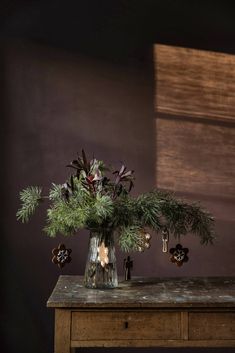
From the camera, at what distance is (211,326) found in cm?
240

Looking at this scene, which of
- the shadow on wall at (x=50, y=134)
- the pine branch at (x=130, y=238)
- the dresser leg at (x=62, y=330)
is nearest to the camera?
the dresser leg at (x=62, y=330)

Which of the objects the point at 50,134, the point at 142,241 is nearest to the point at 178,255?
the point at 142,241

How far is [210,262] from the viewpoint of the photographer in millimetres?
3549

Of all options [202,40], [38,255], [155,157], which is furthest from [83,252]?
[202,40]

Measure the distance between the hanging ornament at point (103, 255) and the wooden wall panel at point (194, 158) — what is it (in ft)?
3.35

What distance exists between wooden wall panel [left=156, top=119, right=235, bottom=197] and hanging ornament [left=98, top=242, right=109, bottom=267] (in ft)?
3.35

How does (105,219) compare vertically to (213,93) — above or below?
below

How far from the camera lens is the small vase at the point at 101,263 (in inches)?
103

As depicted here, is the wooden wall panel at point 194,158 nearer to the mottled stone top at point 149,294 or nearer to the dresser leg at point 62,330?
the mottled stone top at point 149,294

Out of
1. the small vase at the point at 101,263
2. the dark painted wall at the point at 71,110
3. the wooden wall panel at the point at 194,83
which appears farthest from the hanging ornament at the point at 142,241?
the wooden wall panel at the point at 194,83

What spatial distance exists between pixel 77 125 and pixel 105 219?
1105 millimetres

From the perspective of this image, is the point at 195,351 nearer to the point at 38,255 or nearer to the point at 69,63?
the point at 38,255

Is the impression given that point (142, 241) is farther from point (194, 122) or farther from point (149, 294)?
point (194, 122)

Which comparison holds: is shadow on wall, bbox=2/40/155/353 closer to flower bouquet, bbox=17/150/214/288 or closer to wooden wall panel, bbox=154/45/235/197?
wooden wall panel, bbox=154/45/235/197
